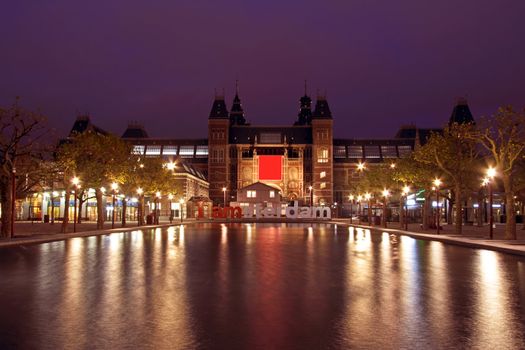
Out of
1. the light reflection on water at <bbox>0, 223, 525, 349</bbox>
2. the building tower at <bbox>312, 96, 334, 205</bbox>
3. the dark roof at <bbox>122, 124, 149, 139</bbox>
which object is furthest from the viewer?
the dark roof at <bbox>122, 124, 149, 139</bbox>

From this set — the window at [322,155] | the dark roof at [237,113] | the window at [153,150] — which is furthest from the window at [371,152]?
the window at [153,150]

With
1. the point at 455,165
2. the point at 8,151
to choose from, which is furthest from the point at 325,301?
the point at 455,165

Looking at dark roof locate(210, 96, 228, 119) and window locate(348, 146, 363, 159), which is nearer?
dark roof locate(210, 96, 228, 119)

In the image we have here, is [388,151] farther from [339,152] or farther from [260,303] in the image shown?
[260,303]

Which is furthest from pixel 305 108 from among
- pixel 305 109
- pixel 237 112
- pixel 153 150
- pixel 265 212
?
pixel 265 212

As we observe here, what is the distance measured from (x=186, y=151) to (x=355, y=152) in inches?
1707

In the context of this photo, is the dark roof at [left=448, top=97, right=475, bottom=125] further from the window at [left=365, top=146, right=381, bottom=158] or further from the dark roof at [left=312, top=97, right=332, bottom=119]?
the dark roof at [left=312, top=97, right=332, bottom=119]

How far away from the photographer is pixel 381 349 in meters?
8.20

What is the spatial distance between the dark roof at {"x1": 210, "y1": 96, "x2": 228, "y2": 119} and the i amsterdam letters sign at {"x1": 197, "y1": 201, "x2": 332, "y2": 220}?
3477cm

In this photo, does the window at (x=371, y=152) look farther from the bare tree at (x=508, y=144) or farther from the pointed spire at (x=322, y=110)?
the bare tree at (x=508, y=144)

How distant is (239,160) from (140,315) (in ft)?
403

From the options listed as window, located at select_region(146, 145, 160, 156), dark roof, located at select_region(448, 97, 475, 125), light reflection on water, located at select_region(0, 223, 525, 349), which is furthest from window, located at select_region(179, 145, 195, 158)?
light reflection on water, located at select_region(0, 223, 525, 349)

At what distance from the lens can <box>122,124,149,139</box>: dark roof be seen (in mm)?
149125

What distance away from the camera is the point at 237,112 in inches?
6038
